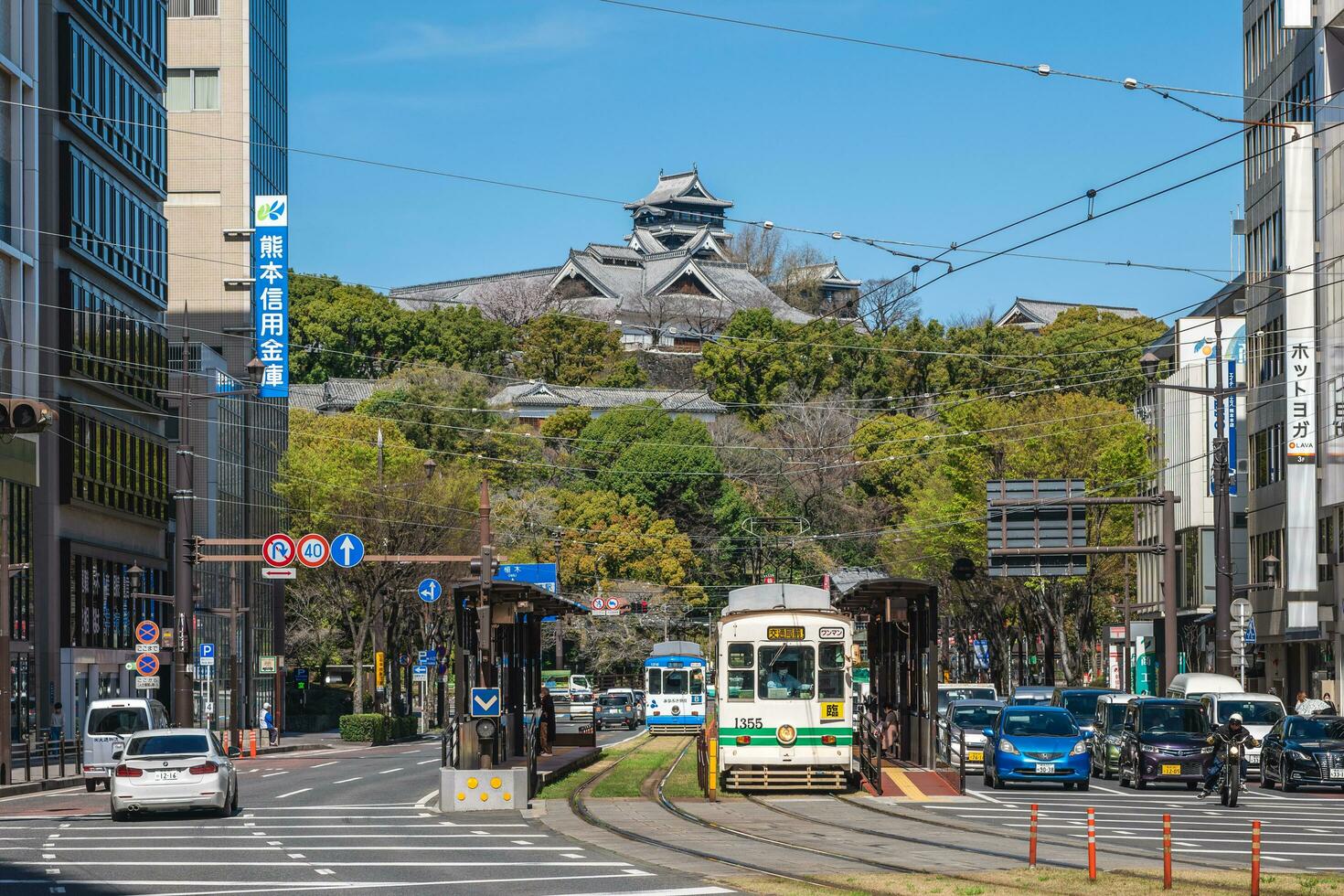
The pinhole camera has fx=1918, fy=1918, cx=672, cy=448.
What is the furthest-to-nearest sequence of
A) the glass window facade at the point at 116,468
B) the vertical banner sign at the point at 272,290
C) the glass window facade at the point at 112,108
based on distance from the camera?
1. the vertical banner sign at the point at 272,290
2. the glass window facade at the point at 116,468
3. the glass window facade at the point at 112,108

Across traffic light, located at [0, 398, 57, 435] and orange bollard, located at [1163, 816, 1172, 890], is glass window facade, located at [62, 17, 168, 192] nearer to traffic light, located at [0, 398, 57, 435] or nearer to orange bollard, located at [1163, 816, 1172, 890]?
traffic light, located at [0, 398, 57, 435]

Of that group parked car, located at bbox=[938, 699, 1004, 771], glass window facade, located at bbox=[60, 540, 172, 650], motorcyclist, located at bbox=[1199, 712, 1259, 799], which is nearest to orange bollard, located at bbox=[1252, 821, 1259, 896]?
motorcyclist, located at bbox=[1199, 712, 1259, 799]

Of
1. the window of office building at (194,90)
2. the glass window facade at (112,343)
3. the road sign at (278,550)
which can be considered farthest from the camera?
the window of office building at (194,90)

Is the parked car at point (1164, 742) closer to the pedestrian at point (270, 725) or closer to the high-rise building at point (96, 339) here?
the high-rise building at point (96, 339)

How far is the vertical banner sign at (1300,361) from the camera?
55.9 m

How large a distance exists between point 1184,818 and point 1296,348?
101 feet

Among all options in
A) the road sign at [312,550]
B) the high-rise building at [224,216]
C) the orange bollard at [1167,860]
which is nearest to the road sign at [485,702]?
the orange bollard at [1167,860]

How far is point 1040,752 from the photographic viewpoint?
34.2 meters

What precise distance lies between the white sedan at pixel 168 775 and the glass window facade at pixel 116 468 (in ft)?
98.2

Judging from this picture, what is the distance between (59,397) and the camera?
56094 millimetres

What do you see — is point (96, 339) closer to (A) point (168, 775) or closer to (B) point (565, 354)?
(A) point (168, 775)

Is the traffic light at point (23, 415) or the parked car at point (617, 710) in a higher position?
the traffic light at point (23, 415)

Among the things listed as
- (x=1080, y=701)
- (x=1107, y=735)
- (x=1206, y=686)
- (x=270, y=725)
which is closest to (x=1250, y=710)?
(x=1206, y=686)

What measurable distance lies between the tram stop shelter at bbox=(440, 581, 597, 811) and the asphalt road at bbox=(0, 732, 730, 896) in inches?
43.1
